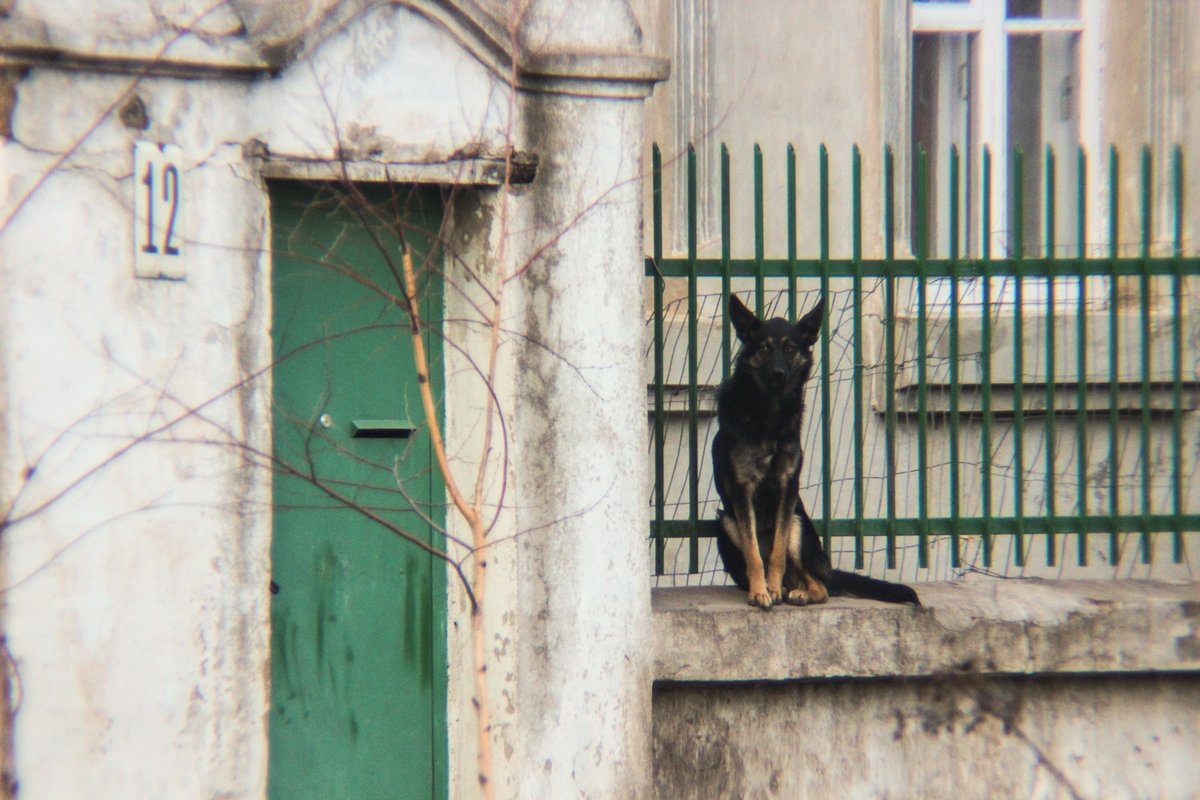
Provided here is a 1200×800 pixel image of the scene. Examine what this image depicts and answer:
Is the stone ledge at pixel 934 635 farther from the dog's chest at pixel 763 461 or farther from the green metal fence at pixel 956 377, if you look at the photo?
the dog's chest at pixel 763 461

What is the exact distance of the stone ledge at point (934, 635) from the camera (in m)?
4.64

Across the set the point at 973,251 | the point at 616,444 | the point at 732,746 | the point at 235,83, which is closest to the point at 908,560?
the point at 973,251

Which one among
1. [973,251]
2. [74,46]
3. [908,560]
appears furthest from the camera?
[973,251]

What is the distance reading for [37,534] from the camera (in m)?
3.89

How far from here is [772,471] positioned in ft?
16.2

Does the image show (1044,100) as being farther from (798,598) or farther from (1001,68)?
(798,598)

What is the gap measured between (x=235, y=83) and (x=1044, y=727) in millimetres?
3860

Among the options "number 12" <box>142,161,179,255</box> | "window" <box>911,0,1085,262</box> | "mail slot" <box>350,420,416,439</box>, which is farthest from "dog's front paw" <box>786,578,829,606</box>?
"window" <box>911,0,1085,262</box>

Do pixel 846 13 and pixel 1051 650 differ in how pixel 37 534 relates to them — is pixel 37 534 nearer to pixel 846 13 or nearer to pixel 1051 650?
pixel 1051 650

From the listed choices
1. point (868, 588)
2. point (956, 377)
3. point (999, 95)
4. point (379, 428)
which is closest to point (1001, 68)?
point (999, 95)

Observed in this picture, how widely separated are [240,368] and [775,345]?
2.09 meters

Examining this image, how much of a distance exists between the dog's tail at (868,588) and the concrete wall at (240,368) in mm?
988

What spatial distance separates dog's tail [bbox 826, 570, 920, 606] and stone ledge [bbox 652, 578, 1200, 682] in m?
0.06

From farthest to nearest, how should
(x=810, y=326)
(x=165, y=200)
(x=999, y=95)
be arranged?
(x=999, y=95)
(x=810, y=326)
(x=165, y=200)
